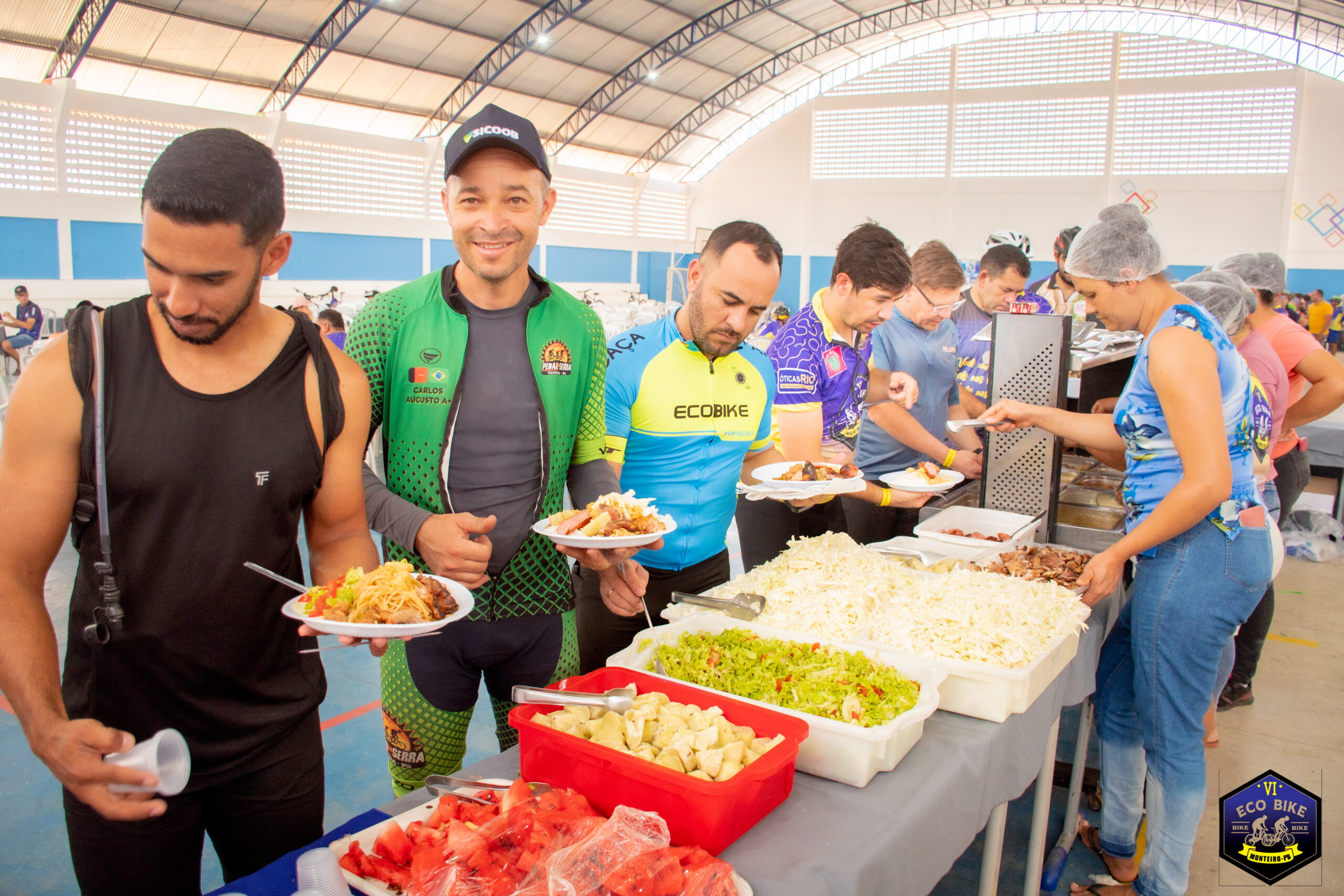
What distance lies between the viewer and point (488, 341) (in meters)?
1.82

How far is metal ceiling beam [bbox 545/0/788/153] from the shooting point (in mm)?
18688

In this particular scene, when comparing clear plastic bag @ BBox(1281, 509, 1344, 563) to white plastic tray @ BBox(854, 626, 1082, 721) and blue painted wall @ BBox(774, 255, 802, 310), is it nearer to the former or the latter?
white plastic tray @ BBox(854, 626, 1082, 721)

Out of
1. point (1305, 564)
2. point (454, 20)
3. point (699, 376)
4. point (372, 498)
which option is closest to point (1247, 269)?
point (699, 376)

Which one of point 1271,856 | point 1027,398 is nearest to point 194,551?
point 1027,398

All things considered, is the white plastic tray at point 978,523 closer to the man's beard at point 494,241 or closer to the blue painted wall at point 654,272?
the man's beard at point 494,241

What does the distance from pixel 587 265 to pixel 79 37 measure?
12.1 metres

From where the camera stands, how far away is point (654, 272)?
25000 millimetres

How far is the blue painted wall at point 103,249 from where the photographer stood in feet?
43.8

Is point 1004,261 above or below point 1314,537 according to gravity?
above

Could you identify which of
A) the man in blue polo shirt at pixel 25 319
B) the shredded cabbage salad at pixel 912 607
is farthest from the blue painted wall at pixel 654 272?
the shredded cabbage salad at pixel 912 607

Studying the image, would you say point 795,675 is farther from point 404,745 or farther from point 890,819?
point 404,745

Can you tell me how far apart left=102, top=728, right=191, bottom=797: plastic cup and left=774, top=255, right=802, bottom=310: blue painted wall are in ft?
74.1

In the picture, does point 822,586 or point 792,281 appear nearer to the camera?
point 822,586

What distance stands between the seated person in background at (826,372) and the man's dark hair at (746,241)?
644 mm
